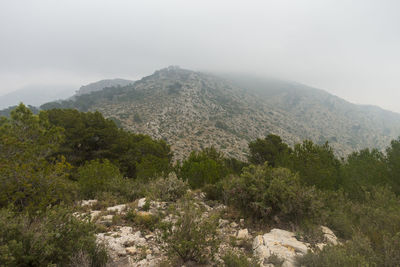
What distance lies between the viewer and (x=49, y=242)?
305 cm

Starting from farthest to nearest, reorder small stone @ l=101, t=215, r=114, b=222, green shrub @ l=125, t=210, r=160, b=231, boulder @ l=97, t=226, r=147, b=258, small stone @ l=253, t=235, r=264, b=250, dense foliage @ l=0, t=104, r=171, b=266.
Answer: small stone @ l=101, t=215, r=114, b=222 < green shrub @ l=125, t=210, r=160, b=231 < small stone @ l=253, t=235, r=264, b=250 < boulder @ l=97, t=226, r=147, b=258 < dense foliage @ l=0, t=104, r=171, b=266

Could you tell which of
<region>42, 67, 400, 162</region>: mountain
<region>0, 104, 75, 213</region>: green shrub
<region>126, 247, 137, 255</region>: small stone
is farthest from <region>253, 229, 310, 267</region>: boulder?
<region>42, 67, 400, 162</region>: mountain

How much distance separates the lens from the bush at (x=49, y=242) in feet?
9.07

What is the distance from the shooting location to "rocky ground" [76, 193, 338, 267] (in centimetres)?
364

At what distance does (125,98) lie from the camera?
6888 cm

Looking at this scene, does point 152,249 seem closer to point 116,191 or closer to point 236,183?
point 236,183

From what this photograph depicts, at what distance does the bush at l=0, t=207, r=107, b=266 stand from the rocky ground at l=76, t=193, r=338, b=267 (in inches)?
12.8

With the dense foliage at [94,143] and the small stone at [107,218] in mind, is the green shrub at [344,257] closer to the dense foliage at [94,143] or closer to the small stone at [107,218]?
the small stone at [107,218]

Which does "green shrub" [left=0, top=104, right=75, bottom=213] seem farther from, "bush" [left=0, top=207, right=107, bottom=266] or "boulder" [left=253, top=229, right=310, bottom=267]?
"boulder" [left=253, top=229, right=310, bottom=267]

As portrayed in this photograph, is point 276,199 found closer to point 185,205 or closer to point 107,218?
point 185,205

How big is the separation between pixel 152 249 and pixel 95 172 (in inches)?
222

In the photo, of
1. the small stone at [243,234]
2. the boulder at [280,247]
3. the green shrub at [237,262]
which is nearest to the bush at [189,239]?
the green shrub at [237,262]

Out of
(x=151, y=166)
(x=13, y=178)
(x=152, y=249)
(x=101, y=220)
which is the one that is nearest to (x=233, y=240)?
(x=152, y=249)

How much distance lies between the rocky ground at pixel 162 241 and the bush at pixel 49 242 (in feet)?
1.06
